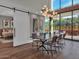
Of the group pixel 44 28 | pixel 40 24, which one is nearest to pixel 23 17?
pixel 40 24

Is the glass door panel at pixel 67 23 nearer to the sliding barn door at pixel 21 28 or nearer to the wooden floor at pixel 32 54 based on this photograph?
the sliding barn door at pixel 21 28

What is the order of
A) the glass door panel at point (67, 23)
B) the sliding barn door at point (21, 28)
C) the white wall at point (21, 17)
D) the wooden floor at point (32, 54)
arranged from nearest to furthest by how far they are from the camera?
the wooden floor at point (32, 54)
the white wall at point (21, 17)
the sliding barn door at point (21, 28)
the glass door panel at point (67, 23)

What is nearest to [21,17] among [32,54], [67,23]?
[32,54]

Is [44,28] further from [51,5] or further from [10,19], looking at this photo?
[10,19]

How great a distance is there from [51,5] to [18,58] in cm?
863

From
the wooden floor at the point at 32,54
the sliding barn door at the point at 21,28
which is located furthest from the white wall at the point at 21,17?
the wooden floor at the point at 32,54

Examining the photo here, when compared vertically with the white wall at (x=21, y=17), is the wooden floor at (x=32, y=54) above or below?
below

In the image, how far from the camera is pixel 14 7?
7.22m

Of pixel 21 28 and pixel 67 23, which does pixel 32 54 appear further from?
pixel 67 23

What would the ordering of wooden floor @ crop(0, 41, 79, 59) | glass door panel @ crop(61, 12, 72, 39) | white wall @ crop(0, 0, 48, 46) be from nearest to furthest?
1. wooden floor @ crop(0, 41, 79, 59)
2. white wall @ crop(0, 0, 48, 46)
3. glass door panel @ crop(61, 12, 72, 39)

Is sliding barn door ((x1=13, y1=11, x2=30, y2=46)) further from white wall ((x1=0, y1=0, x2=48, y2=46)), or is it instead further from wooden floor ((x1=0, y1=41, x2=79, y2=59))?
wooden floor ((x1=0, y1=41, x2=79, y2=59))

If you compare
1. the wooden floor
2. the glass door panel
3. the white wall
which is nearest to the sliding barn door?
the white wall

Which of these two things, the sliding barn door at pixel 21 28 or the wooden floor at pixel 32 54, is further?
the sliding barn door at pixel 21 28

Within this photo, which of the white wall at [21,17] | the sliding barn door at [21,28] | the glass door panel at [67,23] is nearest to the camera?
the white wall at [21,17]
